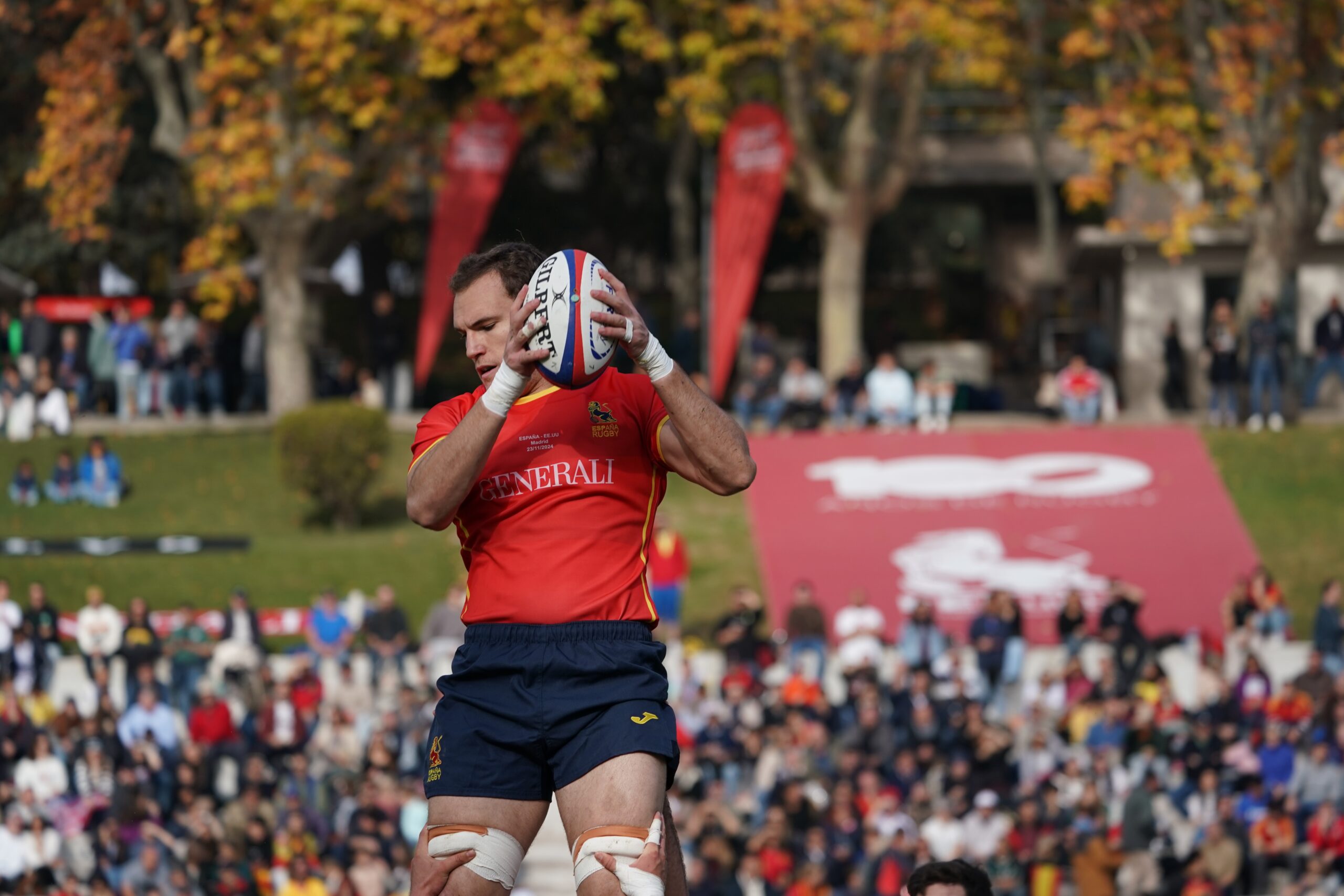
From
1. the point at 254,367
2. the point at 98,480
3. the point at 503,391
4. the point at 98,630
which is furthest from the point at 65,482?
the point at 503,391

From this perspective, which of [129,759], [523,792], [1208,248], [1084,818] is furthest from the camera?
[1208,248]

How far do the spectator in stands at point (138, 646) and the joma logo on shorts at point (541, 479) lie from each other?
1292 cm

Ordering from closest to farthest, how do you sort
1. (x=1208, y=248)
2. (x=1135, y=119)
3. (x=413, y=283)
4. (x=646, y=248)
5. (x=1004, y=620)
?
(x=1004, y=620)
(x=1135, y=119)
(x=1208, y=248)
(x=646, y=248)
(x=413, y=283)

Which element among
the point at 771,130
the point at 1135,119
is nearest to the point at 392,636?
the point at 771,130

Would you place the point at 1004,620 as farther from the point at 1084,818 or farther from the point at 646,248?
the point at 646,248

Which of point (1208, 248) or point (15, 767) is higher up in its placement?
point (1208, 248)

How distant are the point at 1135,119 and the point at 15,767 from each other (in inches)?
657

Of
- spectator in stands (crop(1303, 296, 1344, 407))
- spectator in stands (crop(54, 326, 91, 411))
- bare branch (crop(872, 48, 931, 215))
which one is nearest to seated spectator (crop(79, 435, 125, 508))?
spectator in stands (crop(54, 326, 91, 411))

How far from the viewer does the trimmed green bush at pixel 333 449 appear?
78.3ft

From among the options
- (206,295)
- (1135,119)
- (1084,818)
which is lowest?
(1084,818)

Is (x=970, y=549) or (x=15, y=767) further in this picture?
(x=970, y=549)

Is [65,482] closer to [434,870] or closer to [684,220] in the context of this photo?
[684,220]

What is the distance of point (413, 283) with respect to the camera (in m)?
41.9

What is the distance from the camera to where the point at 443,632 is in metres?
18.1
